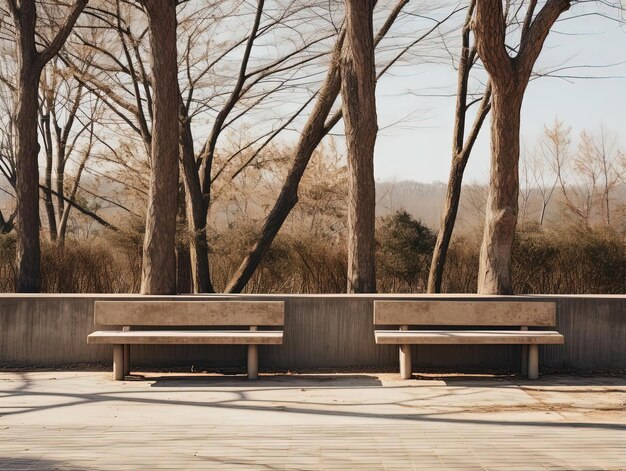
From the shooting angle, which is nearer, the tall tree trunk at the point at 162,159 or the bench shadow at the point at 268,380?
the bench shadow at the point at 268,380

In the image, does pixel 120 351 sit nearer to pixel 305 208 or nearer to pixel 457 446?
pixel 457 446

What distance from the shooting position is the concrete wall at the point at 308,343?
338 inches

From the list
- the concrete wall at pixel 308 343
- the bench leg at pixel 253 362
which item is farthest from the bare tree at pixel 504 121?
the bench leg at pixel 253 362

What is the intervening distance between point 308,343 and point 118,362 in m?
1.85

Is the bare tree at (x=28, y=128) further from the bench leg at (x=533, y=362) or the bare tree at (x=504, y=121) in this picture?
the bench leg at (x=533, y=362)

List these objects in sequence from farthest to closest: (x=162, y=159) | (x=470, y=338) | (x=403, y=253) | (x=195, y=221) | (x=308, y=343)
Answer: (x=403, y=253) < (x=195, y=221) < (x=162, y=159) < (x=308, y=343) < (x=470, y=338)

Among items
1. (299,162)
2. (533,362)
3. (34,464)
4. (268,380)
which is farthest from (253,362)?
(299,162)

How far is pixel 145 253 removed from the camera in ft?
31.0

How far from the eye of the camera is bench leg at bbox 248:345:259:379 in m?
7.90

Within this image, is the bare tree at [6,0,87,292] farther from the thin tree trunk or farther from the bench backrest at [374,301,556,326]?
the bench backrest at [374,301,556,326]

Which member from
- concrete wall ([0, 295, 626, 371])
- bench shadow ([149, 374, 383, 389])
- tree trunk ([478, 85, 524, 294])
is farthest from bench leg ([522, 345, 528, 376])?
bench shadow ([149, 374, 383, 389])

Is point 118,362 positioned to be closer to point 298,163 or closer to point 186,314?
point 186,314

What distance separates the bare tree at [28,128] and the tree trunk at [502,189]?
532cm

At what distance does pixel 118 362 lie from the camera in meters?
7.93
